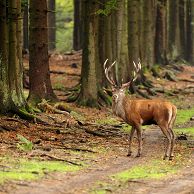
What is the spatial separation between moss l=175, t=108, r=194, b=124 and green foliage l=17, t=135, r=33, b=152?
958 centimetres

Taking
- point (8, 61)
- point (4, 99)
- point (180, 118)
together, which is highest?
point (8, 61)

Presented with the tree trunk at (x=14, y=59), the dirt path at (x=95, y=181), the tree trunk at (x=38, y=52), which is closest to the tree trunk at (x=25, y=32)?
the tree trunk at (x=38, y=52)

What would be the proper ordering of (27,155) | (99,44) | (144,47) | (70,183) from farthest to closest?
(144,47) < (99,44) < (27,155) < (70,183)

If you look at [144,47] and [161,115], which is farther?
[144,47]

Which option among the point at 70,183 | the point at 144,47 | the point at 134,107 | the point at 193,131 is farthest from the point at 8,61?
the point at 144,47

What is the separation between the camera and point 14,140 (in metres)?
15.7

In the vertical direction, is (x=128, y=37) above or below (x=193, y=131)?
above

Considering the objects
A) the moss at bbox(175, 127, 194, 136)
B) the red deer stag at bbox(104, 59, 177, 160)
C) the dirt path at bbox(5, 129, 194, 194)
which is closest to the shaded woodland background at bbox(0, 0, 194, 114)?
the moss at bbox(175, 127, 194, 136)

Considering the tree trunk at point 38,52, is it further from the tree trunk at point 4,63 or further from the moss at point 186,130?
the moss at point 186,130

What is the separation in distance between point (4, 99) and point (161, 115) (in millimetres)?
5472

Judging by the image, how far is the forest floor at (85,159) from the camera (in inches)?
448

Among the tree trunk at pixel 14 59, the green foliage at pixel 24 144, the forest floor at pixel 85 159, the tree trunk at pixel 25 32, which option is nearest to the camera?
the forest floor at pixel 85 159

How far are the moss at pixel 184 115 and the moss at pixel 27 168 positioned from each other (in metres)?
11.2

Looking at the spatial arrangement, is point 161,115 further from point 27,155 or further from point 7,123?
point 7,123
